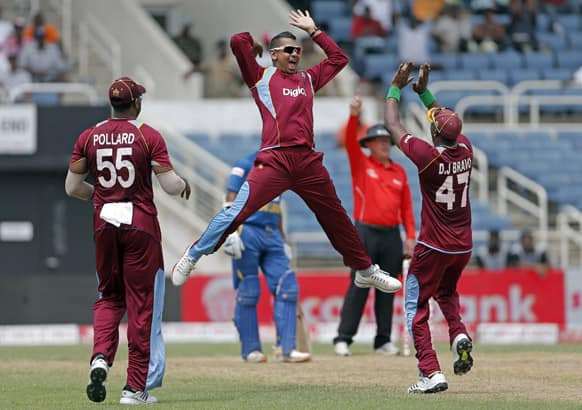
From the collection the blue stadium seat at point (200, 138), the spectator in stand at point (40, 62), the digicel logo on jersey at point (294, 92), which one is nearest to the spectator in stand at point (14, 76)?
the spectator in stand at point (40, 62)

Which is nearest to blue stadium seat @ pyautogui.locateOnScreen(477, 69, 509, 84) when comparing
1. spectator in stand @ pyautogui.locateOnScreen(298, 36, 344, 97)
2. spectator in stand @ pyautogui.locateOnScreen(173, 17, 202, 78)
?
spectator in stand @ pyautogui.locateOnScreen(298, 36, 344, 97)

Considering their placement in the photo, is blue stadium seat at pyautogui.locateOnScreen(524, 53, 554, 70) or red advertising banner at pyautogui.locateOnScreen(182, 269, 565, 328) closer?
red advertising banner at pyautogui.locateOnScreen(182, 269, 565, 328)

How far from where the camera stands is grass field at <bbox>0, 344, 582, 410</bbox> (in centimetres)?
1151

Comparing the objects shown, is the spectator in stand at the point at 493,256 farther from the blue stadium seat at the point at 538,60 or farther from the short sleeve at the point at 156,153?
the short sleeve at the point at 156,153

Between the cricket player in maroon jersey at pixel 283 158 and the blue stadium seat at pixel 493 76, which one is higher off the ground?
the blue stadium seat at pixel 493 76

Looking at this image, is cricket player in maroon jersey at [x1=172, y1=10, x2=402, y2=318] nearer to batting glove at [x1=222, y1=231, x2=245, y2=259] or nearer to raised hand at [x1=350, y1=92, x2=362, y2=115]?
raised hand at [x1=350, y1=92, x2=362, y2=115]

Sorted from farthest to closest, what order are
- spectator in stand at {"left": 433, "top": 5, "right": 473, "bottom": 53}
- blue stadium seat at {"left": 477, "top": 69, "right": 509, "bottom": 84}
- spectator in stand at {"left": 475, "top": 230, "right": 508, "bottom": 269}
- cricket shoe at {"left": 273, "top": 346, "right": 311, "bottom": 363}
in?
spectator in stand at {"left": 433, "top": 5, "right": 473, "bottom": 53}, blue stadium seat at {"left": 477, "top": 69, "right": 509, "bottom": 84}, spectator in stand at {"left": 475, "top": 230, "right": 508, "bottom": 269}, cricket shoe at {"left": 273, "top": 346, "right": 311, "bottom": 363}

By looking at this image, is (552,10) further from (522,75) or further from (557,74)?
(522,75)

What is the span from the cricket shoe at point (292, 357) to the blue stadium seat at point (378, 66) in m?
14.2

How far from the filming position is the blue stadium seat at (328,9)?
31737mm

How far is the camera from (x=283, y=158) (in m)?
12.5

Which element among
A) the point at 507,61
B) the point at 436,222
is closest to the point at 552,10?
the point at 507,61

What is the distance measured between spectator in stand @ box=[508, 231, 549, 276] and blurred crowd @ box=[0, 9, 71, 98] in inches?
360

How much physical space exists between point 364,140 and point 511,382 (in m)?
4.51
